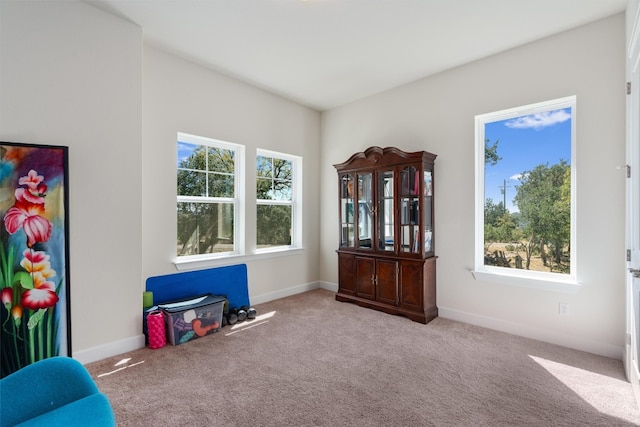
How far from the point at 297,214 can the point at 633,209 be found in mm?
3631

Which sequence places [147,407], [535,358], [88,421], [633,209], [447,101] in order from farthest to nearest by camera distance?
[447,101] → [535,358] → [633,209] → [147,407] → [88,421]

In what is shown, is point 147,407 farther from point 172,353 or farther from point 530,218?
Result: point 530,218

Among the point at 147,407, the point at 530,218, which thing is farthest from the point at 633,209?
the point at 147,407

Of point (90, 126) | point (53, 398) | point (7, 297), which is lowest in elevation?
point (53, 398)

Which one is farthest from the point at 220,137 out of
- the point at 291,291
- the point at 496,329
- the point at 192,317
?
the point at 496,329

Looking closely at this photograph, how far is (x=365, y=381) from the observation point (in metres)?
2.28

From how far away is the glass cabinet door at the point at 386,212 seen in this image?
3812 millimetres

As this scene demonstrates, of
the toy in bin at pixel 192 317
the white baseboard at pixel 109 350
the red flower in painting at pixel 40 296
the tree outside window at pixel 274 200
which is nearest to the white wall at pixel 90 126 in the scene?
the white baseboard at pixel 109 350

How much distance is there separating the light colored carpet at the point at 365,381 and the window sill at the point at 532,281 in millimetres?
529

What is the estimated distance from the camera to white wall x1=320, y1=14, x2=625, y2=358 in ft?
8.71

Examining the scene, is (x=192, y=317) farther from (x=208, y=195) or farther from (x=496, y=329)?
(x=496, y=329)

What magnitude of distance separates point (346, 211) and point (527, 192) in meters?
2.14

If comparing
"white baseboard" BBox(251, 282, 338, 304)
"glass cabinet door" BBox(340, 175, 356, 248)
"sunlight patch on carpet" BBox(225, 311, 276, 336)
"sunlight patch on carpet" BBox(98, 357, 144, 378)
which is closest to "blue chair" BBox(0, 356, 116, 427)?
"sunlight patch on carpet" BBox(98, 357, 144, 378)

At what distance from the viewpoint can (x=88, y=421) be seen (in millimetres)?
1062
